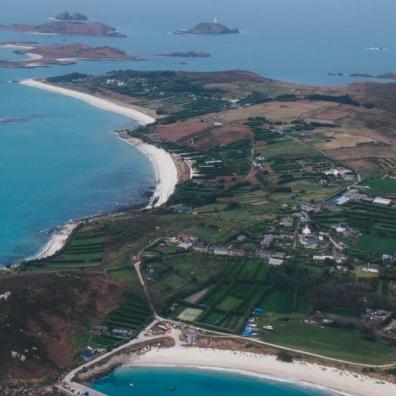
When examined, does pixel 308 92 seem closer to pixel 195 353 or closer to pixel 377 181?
pixel 377 181

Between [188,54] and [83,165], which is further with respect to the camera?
[188,54]

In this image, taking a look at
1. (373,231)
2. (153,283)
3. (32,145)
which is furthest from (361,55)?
(153,283)

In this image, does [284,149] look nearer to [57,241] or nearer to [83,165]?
[83,165]

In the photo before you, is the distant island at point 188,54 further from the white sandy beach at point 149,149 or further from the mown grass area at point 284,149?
the mown grass area at point 284,149

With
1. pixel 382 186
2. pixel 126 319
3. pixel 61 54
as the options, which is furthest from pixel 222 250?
pixel 61 54

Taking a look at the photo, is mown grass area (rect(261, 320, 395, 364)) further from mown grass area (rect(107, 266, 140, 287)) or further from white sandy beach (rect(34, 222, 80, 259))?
white sandy beach (rect(34, 222, 80, 259))

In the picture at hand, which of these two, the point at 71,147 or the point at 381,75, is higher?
the point at 381,75

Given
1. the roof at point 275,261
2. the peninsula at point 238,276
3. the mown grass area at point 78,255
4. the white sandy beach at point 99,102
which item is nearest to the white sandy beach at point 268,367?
the peninsula at point 238,276
